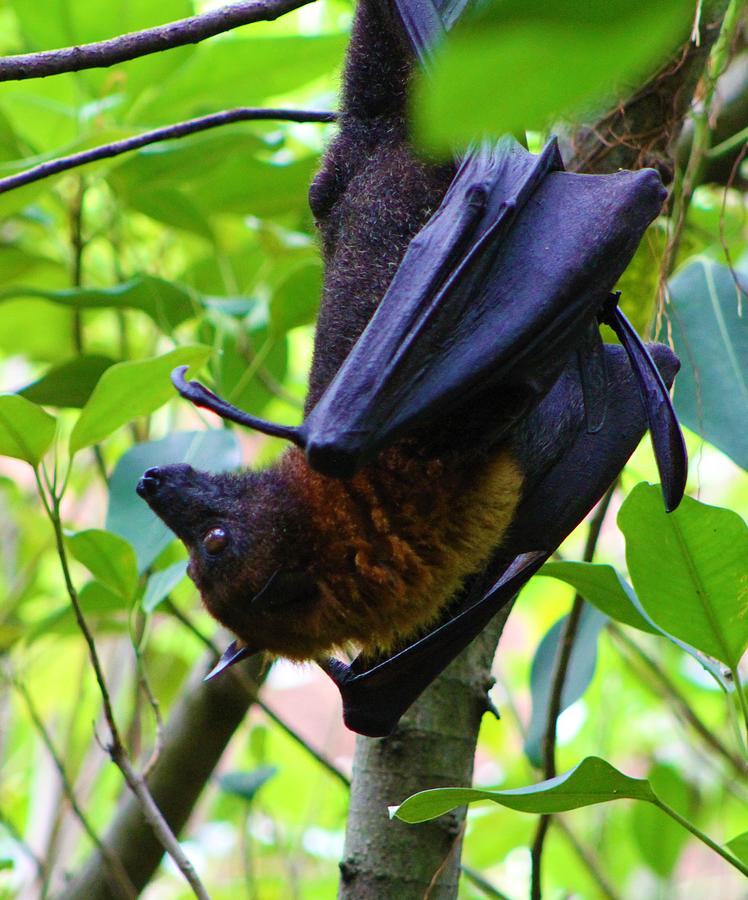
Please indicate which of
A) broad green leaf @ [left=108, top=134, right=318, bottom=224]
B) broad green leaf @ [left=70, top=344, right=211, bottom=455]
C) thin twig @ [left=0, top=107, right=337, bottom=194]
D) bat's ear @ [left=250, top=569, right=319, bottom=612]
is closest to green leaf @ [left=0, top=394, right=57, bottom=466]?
broad green leaf @ [left=70, top=344, right=211, bottom=455]

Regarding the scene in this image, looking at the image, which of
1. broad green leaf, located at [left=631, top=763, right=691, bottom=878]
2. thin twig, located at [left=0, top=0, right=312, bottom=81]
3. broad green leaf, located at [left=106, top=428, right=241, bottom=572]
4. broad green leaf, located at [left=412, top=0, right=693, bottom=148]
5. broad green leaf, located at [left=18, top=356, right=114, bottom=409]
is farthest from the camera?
broad green leaf, located at [left=631, top=763, right=691, bottom=878]

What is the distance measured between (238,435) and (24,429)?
4.96ft

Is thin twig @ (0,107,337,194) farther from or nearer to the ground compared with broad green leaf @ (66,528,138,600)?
farther from the ground

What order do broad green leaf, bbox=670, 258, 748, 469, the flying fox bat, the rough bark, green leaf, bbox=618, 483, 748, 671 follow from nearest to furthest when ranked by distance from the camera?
the flying fox bat → green leaf, bbox=618, 483, 748, 671 → the rough bark → broad green leaf, bbox=670, 258, 748, 469

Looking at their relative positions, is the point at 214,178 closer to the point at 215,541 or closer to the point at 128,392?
the point at 128,392

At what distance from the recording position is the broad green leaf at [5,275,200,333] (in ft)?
8.68

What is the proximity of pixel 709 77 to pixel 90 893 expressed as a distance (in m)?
2.59

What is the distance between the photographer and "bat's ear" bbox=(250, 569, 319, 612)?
172 centimetres

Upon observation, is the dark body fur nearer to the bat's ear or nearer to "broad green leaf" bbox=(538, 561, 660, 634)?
the bat's ear

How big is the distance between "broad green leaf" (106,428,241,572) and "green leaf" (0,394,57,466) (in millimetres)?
319

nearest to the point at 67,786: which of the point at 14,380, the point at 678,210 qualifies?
the point at 678,210

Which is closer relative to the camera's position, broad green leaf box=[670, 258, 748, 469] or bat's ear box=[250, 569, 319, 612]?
bat's ear box=[250, 569, 319, 612]

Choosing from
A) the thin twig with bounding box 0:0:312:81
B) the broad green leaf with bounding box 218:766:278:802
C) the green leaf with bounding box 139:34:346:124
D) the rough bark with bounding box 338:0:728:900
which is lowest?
the broad green leaf with bounding box 218:766:278:802

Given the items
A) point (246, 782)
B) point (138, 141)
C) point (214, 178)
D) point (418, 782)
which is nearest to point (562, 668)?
point (418, 782)
